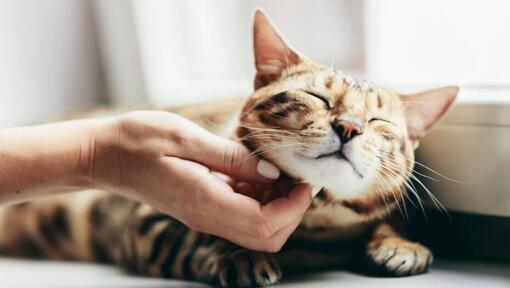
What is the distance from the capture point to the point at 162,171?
33.8 inches

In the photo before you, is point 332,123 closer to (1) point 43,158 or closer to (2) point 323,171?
(2) point 323,171

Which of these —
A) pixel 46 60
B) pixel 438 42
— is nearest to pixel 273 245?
pixel 438 42

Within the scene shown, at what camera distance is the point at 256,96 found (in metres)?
0.97

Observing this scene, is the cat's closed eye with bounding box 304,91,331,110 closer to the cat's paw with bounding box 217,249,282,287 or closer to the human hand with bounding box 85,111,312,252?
the human hand with bounding box 85,111,312,252

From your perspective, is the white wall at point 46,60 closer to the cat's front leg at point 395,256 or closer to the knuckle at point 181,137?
the knuckle at point 181,137

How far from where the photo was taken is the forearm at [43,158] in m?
0.89

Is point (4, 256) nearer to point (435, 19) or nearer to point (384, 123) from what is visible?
point (384, 123)

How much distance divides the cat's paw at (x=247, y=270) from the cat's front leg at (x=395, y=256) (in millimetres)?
160

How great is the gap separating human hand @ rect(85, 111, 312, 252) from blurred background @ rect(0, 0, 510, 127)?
516 mm

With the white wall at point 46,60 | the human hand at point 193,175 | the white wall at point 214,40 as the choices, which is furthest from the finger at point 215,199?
the white wall at point 46,60

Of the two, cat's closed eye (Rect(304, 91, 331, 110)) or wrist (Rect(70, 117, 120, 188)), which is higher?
cat's closed eye (Rect(304, 91, 331, 110))

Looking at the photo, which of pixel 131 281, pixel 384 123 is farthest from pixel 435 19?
pixel 131 281

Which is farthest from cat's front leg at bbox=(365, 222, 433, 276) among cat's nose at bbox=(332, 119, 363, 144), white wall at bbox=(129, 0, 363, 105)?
white wall at bbox=(129, 0, 363, 105)

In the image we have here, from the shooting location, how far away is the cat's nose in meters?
0.82
